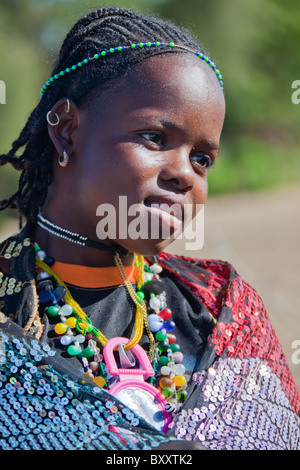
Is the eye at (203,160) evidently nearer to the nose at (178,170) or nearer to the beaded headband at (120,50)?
the nose at (178,170)

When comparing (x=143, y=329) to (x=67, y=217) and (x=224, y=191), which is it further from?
(x=224, y=191)

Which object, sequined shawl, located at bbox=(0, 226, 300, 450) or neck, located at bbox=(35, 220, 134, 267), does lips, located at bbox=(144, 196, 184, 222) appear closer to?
neck, located at bbox=(35, 220, 134, 267)

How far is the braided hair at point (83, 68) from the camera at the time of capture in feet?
6.61

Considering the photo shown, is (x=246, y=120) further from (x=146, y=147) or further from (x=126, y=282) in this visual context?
(x=146, y=147)

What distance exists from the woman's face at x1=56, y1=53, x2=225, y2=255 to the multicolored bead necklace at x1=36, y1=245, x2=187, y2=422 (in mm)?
229

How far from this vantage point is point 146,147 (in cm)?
191

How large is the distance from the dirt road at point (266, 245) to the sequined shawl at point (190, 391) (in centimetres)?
232

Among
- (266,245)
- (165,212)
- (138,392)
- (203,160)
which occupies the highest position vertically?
(266,245)

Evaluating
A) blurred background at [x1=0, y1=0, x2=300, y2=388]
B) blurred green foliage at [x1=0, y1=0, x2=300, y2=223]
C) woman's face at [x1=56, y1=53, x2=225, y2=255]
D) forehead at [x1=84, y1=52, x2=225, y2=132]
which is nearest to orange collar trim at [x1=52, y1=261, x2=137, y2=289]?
woman's face at [x1=56, y1=53, x2=225, y2=255]

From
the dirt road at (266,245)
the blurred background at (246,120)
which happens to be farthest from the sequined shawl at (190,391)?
the dirt road at (266,245)

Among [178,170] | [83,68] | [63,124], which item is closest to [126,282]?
[178,170]

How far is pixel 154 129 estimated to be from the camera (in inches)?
75.4

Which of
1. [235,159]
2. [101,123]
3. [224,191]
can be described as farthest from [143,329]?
[235,159]

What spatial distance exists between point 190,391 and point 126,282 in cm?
42
